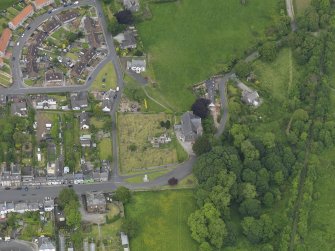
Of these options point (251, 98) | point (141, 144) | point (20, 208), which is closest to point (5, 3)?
point (141, 144)

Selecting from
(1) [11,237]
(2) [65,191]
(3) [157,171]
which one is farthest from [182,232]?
(1) [11,237]

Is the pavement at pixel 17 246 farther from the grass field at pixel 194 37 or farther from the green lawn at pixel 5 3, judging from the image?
the green lawn at pixel 5 3

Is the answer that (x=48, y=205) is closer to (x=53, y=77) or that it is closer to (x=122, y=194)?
(x=122, y=194)

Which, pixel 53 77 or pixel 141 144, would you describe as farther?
pixel 53 77

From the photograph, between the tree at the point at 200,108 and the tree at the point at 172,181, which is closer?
the tree at the point at 172,181

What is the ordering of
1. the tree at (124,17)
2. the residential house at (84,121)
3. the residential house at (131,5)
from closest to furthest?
the residential house at (84,121) → the tree at (124,17) → the residential house at (131,5)

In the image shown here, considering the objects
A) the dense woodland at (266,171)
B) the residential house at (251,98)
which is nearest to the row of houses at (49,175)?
the dense woodland at (266,171)
